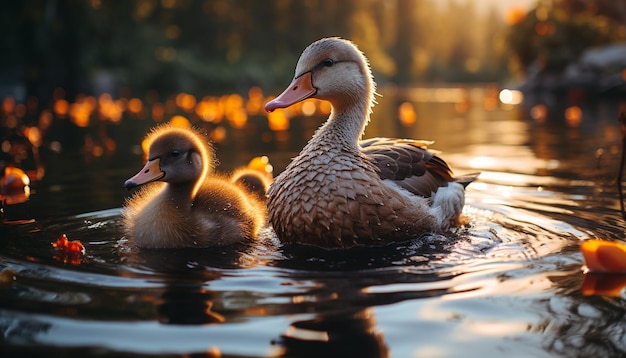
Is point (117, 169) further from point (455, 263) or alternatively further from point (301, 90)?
point (455, 263)

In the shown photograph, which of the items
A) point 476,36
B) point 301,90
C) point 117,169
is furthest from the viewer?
point 476,36

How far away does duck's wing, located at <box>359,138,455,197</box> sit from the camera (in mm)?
5504

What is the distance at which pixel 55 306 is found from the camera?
11.7ft

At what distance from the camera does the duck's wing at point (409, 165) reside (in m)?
5.50

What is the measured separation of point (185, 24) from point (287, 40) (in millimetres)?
6654

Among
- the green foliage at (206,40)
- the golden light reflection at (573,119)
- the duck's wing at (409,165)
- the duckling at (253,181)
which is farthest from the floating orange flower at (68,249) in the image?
the green foliage at (206,40)

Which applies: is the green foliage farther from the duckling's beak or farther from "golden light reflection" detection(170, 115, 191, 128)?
the duckling's beak

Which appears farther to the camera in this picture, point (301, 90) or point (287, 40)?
point (287, 40)

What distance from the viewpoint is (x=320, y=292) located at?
383cm

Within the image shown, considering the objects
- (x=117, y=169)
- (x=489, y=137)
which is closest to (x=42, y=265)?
(x=117, y=169)

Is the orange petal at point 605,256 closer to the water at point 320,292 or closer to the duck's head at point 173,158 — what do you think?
the water at point 320,292

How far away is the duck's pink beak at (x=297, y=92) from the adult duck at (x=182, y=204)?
2.44 feet

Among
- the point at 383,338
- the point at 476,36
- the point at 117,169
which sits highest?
the point at 476,36

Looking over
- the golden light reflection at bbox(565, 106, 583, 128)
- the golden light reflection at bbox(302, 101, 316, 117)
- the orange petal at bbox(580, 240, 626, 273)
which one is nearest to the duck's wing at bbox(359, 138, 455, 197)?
the orange petal at bbox(580, 240, 626, 273)
